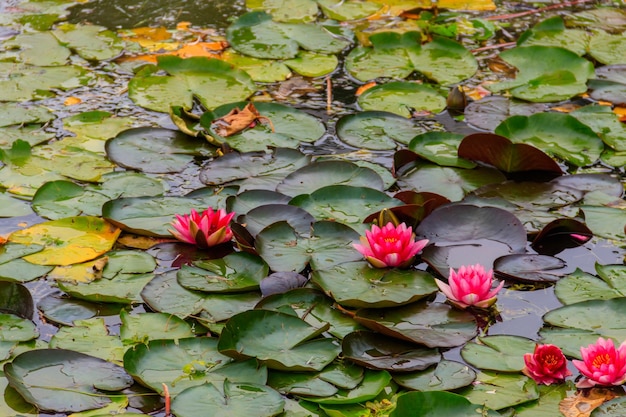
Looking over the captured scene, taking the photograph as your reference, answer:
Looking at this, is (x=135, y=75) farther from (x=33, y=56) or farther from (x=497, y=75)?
(x=497, y=75)

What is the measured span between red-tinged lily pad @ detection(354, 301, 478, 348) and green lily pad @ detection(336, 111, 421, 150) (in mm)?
1294

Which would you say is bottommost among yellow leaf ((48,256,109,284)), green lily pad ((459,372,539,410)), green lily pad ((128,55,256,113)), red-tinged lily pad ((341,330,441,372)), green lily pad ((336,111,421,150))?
yellow leaf ((48,256,109,284))

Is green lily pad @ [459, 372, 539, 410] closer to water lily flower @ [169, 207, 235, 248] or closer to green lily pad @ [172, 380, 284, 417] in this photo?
green lily pad @ [172, 380, 284, 417]

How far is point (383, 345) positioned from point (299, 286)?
17.1 inches

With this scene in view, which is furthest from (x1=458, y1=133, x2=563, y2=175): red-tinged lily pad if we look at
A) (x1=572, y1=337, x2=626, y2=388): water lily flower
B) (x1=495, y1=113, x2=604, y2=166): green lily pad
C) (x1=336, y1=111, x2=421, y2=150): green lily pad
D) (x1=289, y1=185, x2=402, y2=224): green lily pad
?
(x1=572, y1=337, x2=626, y2=388): water lily flower

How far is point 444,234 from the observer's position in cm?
330

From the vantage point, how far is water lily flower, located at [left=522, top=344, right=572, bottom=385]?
2.58 meters

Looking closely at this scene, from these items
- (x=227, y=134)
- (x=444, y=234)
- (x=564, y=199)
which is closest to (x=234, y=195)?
(x=227, y=134)

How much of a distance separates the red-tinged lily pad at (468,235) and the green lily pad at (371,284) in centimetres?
12

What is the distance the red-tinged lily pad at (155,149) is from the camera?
3.92m

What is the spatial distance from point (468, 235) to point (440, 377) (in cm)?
80

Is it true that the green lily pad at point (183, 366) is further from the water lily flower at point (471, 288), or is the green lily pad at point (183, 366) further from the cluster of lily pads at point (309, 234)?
the water lily flower at point (471, 288)

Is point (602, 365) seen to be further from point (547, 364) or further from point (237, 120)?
point (237, 120)

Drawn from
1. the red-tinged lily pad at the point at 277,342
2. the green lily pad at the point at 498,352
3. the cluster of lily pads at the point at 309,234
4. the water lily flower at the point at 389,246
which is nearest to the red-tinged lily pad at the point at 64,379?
the cluster of lily pads at the point at 309,234
